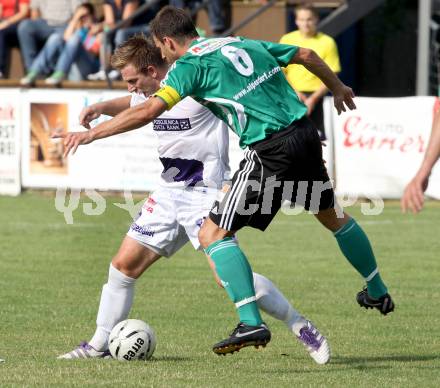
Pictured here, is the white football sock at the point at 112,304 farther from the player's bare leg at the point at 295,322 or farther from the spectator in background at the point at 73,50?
the spectator in background at the point at 73,50

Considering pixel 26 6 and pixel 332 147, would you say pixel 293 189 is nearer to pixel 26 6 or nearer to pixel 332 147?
pixel 332 147

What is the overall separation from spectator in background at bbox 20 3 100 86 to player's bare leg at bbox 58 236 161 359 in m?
12.4

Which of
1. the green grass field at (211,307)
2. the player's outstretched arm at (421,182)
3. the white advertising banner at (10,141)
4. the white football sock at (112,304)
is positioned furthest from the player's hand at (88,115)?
the white advertising banner at (10,141)

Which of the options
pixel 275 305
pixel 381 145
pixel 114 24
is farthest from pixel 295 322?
pixel 114 24

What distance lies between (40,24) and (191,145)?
44.0 ft

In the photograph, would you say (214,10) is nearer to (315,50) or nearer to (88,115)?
(315,50)

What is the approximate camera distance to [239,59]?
651 cm

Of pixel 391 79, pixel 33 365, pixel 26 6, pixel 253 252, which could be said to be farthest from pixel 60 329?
pixel 391 79

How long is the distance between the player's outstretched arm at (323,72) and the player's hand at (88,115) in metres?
1.23

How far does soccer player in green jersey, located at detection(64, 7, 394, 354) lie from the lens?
640cm

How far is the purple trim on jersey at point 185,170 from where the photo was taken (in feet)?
23.3

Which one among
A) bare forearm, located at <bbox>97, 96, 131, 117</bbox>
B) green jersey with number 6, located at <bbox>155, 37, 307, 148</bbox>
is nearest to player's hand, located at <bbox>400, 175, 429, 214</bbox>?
green jersey with number 6, located at <bbox>155, 37, 307, 148</bbox>

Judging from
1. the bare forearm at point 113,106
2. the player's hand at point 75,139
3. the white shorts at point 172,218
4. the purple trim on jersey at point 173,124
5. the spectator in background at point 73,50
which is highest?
the player's hand at point 75,139

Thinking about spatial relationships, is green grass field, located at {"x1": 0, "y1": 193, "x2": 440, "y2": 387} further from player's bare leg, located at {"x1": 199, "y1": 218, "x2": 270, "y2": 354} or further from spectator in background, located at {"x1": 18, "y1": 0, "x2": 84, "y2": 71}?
spectator in background, located at {"x1": 18, "y1": 0, "x2": 84, "y2": 71}
